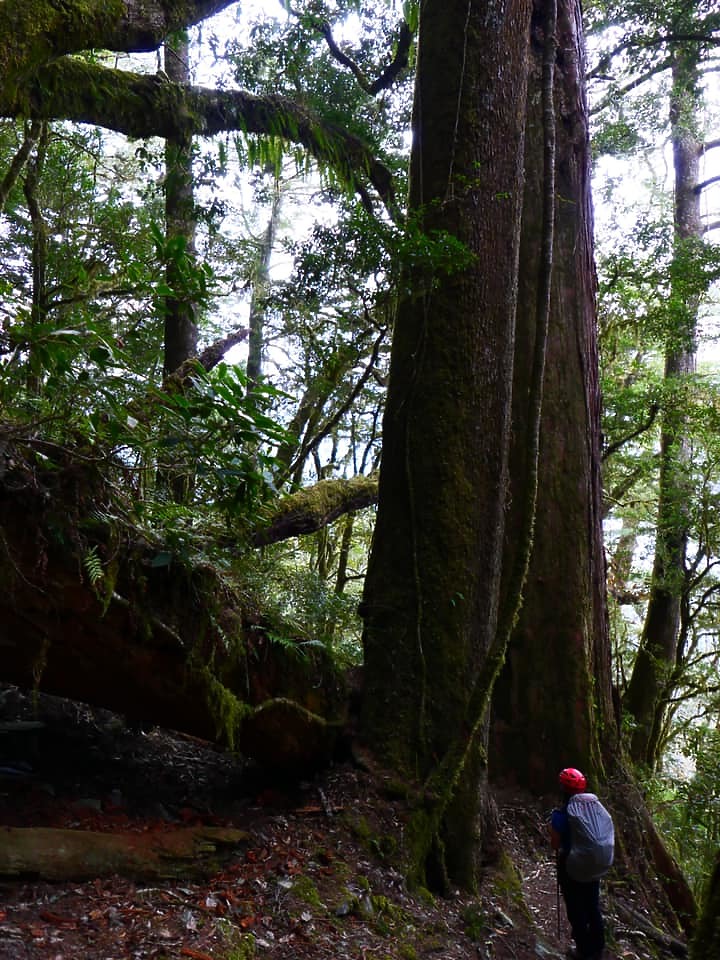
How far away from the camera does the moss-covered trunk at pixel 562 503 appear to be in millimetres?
5309

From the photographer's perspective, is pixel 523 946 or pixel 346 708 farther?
pixel 346 708

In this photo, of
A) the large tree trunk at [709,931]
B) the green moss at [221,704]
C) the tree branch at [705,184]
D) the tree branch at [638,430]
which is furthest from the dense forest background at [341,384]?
the tree branch at [705,184]

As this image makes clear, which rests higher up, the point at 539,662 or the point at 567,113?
the point at 567,113

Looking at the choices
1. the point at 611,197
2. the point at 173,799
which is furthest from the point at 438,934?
the point at 611,197

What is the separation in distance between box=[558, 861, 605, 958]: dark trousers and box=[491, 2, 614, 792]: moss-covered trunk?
0.99m

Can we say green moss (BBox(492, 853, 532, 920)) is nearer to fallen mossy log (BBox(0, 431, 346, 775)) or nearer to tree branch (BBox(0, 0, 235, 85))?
fallen mossy log (BBox(0, 431, 346, 775))

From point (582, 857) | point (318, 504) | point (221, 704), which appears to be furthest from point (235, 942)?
point (318, 504)

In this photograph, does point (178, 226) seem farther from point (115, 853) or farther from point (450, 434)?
point (115, 853)

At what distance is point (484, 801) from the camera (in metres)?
4.15

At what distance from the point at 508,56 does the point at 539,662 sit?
4.12m

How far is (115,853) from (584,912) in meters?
2.71

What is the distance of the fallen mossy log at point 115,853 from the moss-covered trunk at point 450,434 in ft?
3.46

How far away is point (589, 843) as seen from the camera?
13.8ft

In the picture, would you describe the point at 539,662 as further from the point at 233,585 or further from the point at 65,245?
the point at 65,245
